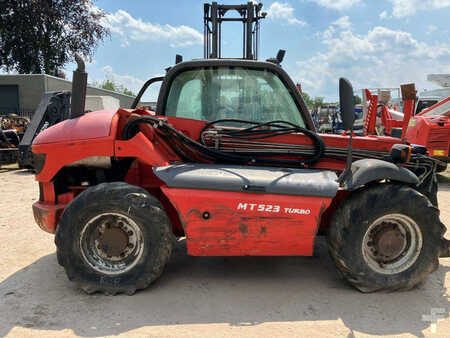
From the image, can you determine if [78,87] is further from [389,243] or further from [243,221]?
[389,243]

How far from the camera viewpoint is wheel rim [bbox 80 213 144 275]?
335 centimetres

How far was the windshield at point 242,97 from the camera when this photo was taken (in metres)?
4.02

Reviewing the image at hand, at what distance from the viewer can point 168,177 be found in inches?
130

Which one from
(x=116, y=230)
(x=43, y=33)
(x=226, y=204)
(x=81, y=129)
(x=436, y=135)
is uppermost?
(x=43, y=33)

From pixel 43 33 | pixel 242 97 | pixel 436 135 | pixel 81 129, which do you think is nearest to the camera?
pixel 81 129

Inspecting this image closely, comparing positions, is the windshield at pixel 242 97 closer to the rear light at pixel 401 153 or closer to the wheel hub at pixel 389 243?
the rear light at pixel 401 153

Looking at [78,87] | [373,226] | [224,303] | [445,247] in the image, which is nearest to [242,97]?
[78,87]

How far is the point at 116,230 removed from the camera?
3354 millimetres

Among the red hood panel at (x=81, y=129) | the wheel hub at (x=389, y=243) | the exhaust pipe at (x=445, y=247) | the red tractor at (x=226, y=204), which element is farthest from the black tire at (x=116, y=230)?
the exhaust pipe at (x=445, y=247)

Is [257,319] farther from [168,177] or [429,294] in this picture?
[429,294]

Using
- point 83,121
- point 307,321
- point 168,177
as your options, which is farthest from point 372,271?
point 83,121

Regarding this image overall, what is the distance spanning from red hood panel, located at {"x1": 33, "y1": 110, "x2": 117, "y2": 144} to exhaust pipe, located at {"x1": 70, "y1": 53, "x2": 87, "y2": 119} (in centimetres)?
10

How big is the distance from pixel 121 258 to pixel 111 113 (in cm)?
137

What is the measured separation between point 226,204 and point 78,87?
178 centimetres
